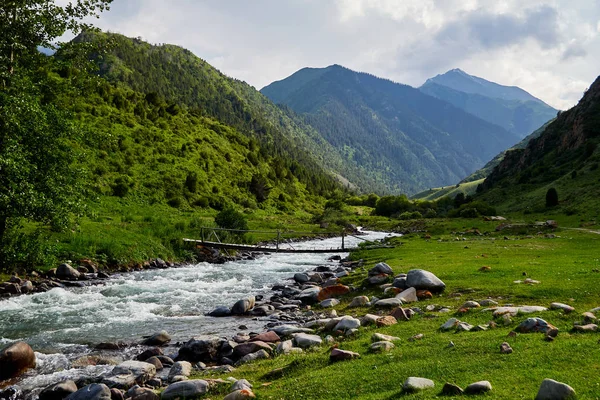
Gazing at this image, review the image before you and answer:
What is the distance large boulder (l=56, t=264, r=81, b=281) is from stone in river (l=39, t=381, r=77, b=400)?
17483 mm

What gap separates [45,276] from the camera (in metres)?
25.2

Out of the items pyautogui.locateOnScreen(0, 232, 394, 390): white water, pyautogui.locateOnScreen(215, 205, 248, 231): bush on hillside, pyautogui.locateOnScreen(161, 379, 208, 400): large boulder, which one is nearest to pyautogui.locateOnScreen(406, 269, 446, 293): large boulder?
pyautogui.locateOnScreen(0, 232, 394, 390): white water

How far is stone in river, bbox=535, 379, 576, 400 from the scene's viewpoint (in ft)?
20.1

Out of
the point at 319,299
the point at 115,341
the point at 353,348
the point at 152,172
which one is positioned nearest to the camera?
the point at 353,348

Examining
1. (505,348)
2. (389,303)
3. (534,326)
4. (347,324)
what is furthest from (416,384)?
(389,303)

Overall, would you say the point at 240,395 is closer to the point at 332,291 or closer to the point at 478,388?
the point at 478,388

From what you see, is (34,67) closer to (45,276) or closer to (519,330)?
(45,276)

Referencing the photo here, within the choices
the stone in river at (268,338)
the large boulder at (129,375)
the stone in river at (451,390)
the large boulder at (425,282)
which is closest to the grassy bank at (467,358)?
the stone in river at (451,390)

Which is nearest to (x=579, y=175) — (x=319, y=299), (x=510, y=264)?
(x=510, y=264)

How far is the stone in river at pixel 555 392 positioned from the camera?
6133 millimetres

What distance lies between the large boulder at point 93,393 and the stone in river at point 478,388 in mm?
8586

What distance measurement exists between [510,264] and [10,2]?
3410 centimetres

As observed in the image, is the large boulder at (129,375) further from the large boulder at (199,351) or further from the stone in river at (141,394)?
the large boulder at (199,351)

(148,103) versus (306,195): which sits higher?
(148,103)
